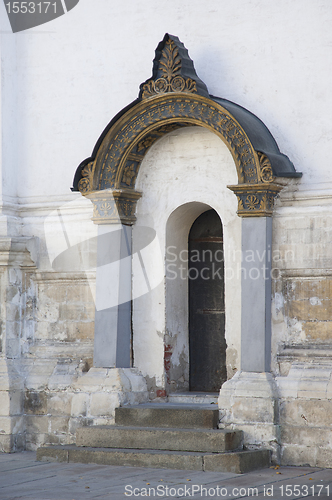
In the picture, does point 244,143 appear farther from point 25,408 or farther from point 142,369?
point 25,408

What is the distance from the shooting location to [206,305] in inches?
346

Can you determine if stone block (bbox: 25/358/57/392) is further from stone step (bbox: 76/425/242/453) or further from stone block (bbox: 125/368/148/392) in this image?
stone step (bbox: 76/425/242/453)

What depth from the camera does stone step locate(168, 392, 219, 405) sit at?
810 centimetres

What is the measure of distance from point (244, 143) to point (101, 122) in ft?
6.63

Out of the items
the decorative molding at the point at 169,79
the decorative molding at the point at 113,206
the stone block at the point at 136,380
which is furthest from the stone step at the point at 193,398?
the decorative molding at the point at 169,79

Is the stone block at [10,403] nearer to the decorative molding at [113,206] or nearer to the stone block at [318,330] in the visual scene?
the decorative molding at [113,206]

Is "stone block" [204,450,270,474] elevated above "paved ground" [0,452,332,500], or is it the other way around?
"stone block" [204,450,270,474]

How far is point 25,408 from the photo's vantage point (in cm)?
880

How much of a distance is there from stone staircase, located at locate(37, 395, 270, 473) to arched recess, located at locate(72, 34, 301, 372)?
72 centimetres

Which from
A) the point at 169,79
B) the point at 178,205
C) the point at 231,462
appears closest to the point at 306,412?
the point at 231,462

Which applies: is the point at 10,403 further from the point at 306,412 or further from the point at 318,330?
the point at 318,330

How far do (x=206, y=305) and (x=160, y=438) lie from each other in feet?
6.47

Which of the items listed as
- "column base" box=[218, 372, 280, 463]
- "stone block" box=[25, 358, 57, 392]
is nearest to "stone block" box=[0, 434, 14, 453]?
"stone block" box=[25, 358, 57, 392]

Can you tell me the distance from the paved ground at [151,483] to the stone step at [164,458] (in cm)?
9
